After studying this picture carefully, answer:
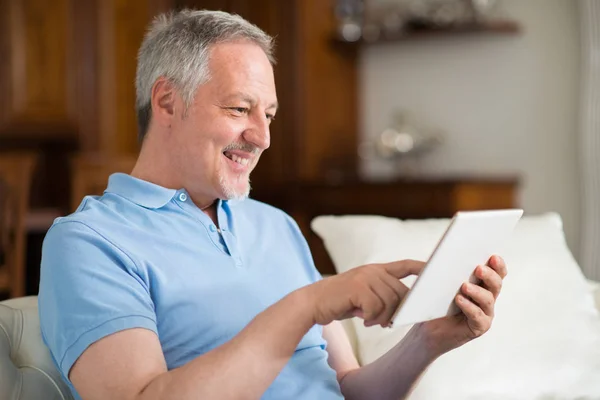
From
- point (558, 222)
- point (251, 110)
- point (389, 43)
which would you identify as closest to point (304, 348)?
point (251, 110)

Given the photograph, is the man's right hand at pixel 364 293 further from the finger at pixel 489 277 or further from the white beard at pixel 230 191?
the white beard at pixel 230 191

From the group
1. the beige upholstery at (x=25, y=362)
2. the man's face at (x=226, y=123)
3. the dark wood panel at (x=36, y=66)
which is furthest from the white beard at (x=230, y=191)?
the dark wood panel at (x=36, y=66)

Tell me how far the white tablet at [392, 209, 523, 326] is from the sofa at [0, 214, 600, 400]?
0.42m

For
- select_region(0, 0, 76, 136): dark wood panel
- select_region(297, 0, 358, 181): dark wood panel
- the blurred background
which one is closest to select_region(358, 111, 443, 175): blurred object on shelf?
the blurred background

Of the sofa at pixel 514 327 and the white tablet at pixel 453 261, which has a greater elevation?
the white tablet at pixel 453 261

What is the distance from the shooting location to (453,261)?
96 centimetres

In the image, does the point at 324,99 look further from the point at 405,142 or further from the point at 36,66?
the point at 36,66

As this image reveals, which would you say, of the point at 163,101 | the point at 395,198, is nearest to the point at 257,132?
the point at 163,101

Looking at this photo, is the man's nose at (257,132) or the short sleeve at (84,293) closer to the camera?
the short sleeve at (84,293)

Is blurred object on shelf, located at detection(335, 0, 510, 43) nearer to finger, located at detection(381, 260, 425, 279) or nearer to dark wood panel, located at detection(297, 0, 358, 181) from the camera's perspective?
dark wood panel, located at detection(297, 0, 358, 181)

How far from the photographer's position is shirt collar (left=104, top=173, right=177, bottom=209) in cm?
123

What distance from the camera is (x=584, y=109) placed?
3555mm

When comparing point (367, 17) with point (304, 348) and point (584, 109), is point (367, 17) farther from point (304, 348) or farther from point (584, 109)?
point (304, 348)

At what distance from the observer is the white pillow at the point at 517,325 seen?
1.46 metres
